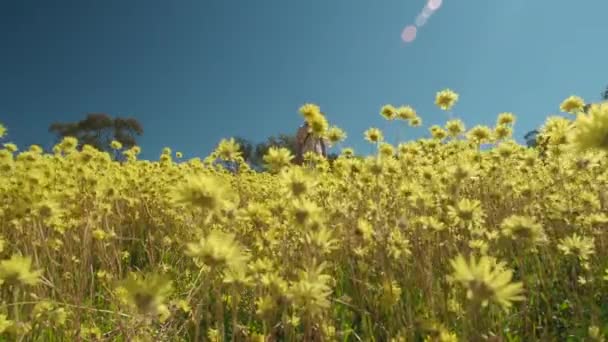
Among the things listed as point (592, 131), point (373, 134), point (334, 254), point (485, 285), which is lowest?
point (485, 285)

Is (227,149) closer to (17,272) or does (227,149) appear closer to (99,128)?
(17,272)

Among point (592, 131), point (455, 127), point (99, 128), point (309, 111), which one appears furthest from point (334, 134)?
point (99, 128)

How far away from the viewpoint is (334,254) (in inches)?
139

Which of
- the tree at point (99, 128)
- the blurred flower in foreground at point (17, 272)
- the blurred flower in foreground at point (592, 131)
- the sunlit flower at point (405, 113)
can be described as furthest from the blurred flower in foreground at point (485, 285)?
the tree at point (99, 128)

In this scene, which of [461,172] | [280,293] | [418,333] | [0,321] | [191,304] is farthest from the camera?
[191,304]

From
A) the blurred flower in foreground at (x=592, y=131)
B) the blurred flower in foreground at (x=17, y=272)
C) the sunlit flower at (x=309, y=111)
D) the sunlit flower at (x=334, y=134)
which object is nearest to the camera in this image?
the blurred flower in foreground at (x=592, y=131)

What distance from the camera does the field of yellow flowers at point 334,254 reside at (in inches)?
62.7

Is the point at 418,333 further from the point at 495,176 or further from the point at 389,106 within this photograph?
the point at 389,106

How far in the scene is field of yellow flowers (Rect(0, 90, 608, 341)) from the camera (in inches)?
62.7

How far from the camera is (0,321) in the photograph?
6.08 feet

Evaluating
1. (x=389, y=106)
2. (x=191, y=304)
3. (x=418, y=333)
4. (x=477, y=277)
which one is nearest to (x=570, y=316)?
(x=418, y=333)

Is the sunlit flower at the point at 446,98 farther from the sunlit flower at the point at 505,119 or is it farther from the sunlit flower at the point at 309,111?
the sunlit flower at the point at 309,111

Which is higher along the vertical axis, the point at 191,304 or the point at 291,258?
the point at 291,258

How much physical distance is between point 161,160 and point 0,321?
5.79 meters
